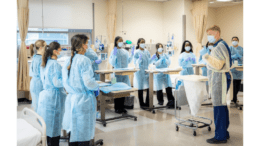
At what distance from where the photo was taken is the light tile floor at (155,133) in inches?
131

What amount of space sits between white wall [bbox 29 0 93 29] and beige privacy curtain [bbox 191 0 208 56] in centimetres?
334

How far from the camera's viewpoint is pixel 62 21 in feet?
21.1

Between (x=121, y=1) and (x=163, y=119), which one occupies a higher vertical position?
(x=121, y=1)

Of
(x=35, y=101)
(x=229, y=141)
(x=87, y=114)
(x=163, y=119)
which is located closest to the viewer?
(x=87, y=114)

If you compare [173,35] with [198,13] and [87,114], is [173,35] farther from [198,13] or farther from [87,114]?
[87,114]

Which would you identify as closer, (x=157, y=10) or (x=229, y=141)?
(x=229, y=141)

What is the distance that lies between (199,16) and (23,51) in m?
5.32

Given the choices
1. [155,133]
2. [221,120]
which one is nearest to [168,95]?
[155,133]

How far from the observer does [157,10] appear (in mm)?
8141
